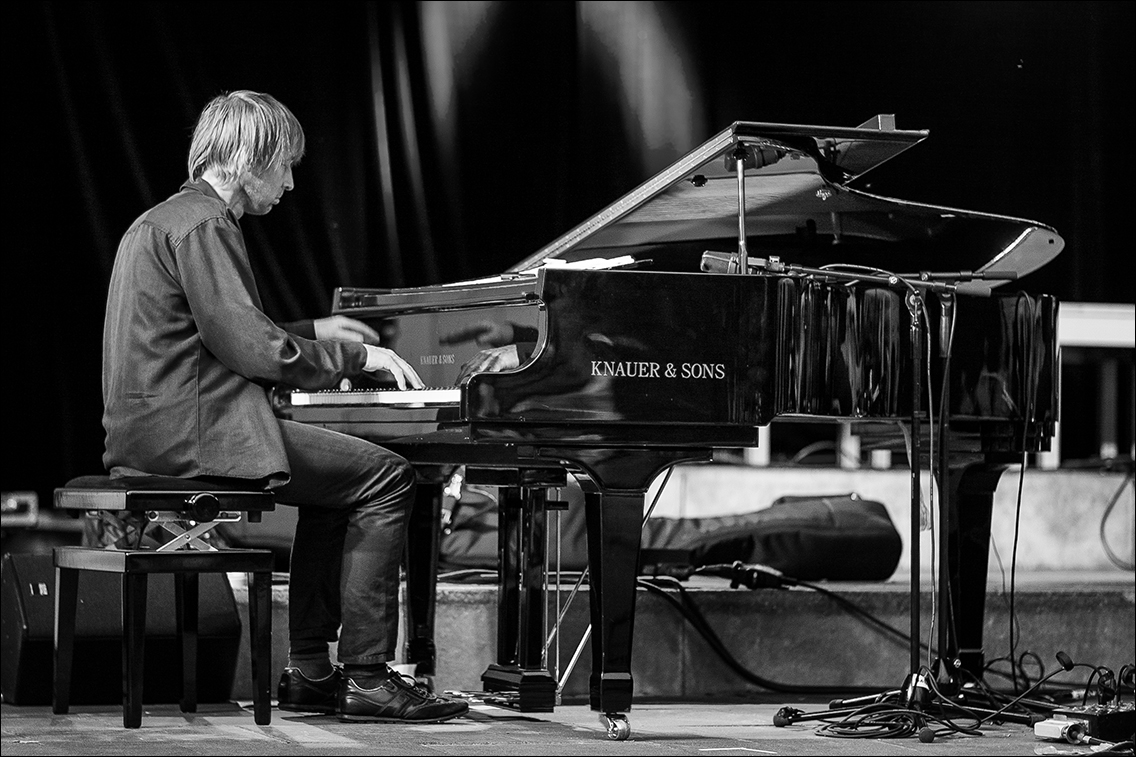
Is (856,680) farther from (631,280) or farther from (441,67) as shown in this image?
(441,67)

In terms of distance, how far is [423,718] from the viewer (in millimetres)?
3533

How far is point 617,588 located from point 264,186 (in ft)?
3.89

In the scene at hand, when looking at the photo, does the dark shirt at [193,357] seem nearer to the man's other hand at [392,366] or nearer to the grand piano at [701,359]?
the man's other hand at [392,366]

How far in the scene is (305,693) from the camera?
146 inches

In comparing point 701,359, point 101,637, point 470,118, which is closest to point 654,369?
point 701,359

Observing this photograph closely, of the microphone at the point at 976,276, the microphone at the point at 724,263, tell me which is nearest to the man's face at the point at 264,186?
the microphone at the point at 724,263

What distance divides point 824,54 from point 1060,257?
1.21m

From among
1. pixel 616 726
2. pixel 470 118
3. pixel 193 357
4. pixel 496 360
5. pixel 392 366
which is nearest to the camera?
pixel 616 726

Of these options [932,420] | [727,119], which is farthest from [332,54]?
[932,420]

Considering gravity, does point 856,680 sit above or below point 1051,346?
below

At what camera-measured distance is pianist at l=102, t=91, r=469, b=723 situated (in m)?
3.42

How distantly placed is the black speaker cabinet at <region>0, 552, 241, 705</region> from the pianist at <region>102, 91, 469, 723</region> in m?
0.35

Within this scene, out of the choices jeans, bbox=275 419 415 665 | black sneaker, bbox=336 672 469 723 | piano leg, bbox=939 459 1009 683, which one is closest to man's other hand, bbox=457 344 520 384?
jeans, bbox=275 419 415 665

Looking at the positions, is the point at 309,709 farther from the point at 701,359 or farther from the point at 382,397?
the point at 701,359
